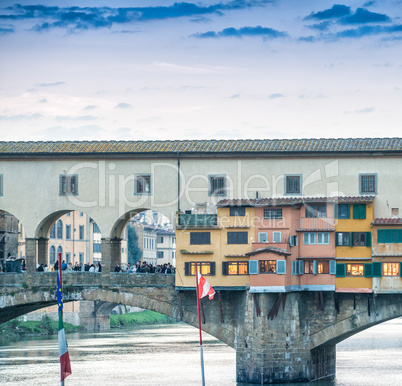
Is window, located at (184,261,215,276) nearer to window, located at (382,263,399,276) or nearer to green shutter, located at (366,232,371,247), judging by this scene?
green shutter, located at (366,232,371,247)

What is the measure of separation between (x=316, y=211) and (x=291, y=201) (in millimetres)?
1459

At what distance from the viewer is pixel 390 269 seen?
5194 centimetres

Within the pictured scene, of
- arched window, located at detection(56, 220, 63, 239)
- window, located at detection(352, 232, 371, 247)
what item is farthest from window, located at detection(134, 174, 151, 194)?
arched window, located at detection(56, 220, 63, 239)

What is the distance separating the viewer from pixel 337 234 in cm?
5262

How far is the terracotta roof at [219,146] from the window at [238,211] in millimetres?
3152

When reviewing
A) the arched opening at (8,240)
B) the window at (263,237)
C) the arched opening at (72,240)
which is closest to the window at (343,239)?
the window at (263,237)

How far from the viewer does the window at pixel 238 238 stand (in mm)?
52562

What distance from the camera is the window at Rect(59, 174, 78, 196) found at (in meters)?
56.1

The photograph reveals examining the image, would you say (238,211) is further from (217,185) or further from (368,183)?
(368,183)

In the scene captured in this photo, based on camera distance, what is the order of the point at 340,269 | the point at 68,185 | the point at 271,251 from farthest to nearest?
the point at 68,185, the point at 340,269, the point at 271,251

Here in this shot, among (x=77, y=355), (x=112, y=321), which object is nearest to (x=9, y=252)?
(x=77, y=355)

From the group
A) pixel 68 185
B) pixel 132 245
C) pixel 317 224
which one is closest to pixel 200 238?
pixel 317 224

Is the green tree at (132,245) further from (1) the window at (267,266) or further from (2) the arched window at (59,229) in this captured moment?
(1) the window at (267,266)

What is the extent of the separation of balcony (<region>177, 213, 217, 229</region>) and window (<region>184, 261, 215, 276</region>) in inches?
76.5
